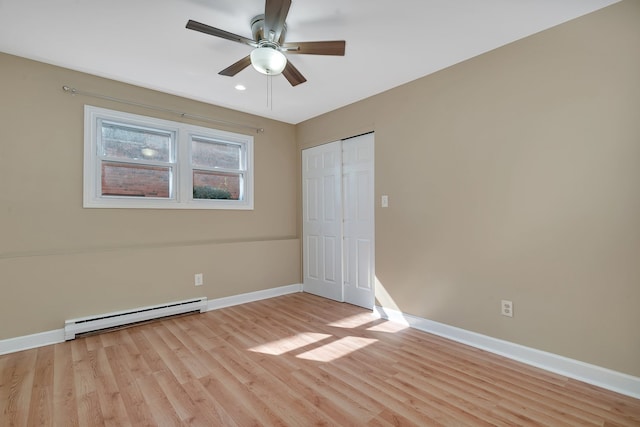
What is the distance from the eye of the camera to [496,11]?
81.7 inches

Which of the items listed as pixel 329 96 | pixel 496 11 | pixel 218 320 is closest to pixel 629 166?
pixel 496 11

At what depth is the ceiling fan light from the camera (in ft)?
6.93

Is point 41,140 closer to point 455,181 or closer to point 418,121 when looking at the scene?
point 418,121

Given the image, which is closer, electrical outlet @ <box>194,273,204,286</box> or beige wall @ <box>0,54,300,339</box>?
beige wall @ <box>0,54,300,339</box>

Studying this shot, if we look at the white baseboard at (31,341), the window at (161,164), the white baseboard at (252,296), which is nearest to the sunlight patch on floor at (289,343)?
the white baseboard at (252,296)

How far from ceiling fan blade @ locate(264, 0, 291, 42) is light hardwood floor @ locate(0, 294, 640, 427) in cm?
241

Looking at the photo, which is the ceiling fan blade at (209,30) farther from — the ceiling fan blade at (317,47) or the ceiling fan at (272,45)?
the ceiling fan blade at (317,47)

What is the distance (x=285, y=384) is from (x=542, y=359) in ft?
6.39

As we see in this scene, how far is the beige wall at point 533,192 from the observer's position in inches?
78.3

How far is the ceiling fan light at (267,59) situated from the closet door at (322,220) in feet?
6.23

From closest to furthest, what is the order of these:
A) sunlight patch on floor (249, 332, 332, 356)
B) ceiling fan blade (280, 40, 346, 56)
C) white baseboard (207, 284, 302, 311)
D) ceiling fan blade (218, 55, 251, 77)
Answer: ceiling fan blade (280, 40, 346, 56) < ceiling fan blade (218, 55, 251, 77) < sunlight patch on floor (249, 332, 332, 356) < white baseboard (207, 284, 302, 311)

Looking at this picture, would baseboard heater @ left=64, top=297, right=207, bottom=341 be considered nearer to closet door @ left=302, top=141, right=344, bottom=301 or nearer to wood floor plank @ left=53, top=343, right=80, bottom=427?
wood floor plank @ left=53, top=343, right=80, bottom=427

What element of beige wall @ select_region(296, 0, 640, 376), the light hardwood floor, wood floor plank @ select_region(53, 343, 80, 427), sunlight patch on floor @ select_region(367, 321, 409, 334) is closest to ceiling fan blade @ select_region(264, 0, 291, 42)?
beige wall @ select_region(296, 0, 640, 376)

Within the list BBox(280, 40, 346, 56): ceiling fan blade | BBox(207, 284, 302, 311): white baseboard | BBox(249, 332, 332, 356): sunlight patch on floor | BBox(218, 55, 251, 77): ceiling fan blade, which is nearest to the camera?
BBox(280, 40, 346, 56): ceiling fan blade
